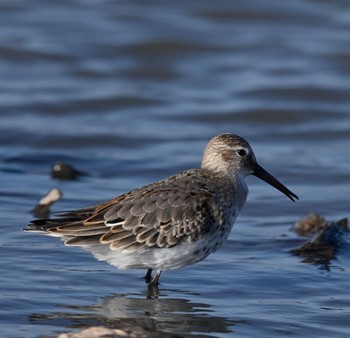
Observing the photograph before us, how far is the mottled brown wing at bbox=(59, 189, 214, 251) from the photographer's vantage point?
7395 mm

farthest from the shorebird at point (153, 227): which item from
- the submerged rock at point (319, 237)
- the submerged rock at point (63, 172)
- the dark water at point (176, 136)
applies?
the submerged rock at point (63, 172)

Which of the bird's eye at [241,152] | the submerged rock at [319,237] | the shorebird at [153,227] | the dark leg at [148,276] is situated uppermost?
the bird's eye at [241,152]

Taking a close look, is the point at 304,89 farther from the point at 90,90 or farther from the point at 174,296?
the point at 174,296

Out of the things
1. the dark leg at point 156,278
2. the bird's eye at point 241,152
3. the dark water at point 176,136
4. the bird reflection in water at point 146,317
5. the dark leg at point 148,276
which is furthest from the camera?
the bird's eye at point 241,152

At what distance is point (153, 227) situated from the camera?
24.4 feet

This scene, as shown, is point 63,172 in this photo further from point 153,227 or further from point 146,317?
point 146,317

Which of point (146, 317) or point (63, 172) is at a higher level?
point (63, 172)

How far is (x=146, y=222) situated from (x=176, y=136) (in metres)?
5.49

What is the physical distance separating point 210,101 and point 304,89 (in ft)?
5.02

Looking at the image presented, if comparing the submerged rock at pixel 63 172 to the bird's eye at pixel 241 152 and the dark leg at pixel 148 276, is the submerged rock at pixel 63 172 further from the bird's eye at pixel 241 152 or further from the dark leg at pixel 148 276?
the dark leg at pixel 148 276

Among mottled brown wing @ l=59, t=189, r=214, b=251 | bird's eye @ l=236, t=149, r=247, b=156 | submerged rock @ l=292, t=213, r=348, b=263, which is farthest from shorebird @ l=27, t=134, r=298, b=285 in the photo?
submerged rock @ l=292, t=213, r=348, b=263

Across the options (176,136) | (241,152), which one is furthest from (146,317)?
(176,136)

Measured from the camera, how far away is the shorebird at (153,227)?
740 cm

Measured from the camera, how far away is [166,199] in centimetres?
754
